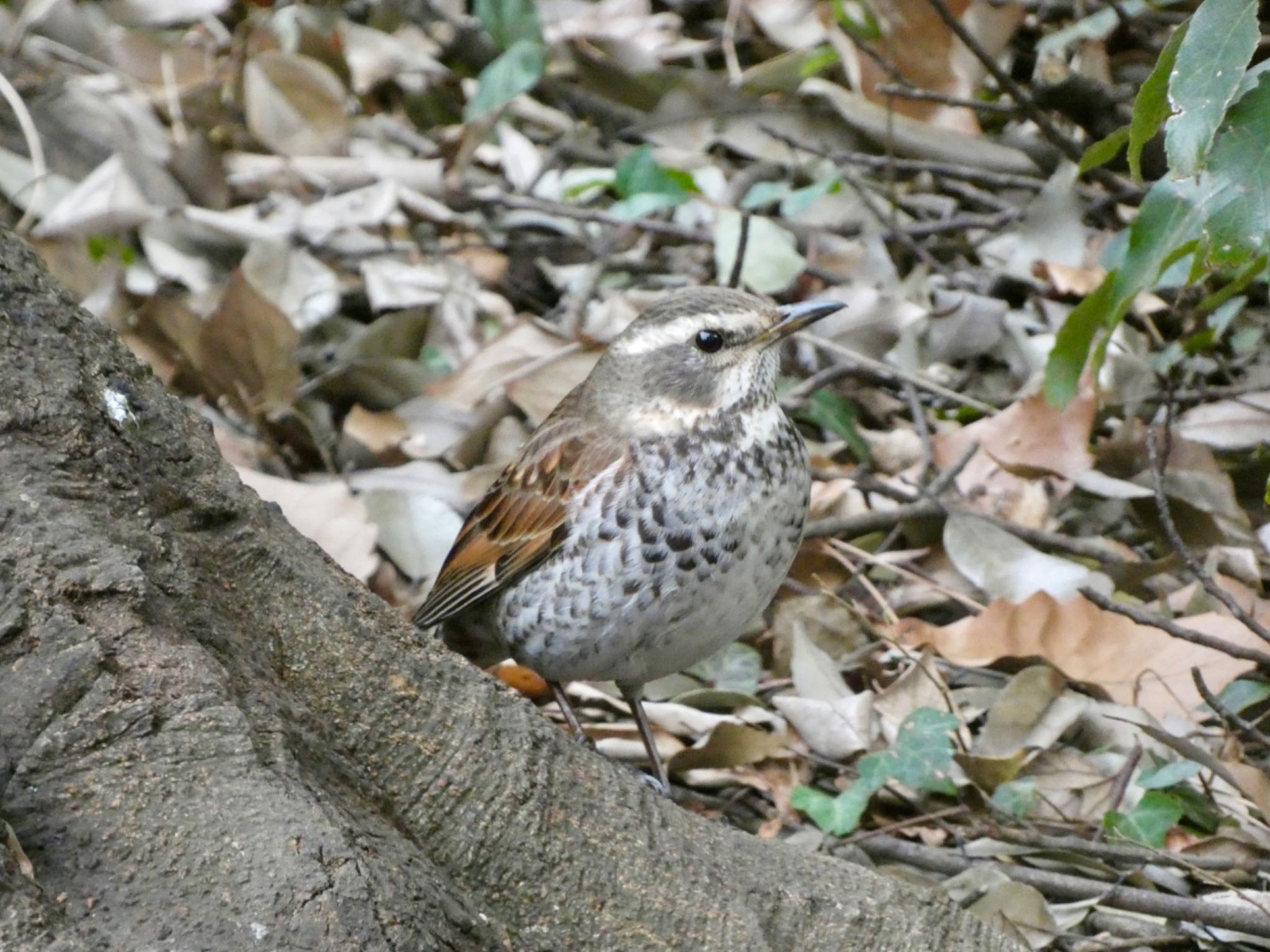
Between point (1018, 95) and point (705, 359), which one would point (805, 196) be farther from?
point (705, 359)

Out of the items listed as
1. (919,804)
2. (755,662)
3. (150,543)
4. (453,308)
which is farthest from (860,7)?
(150,543)

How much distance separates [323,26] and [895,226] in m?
3.23

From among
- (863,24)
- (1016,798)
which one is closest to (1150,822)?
(1016,798)

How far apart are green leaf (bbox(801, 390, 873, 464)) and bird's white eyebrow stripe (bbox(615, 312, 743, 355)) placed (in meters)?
1.47

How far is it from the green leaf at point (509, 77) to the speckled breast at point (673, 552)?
3.17m

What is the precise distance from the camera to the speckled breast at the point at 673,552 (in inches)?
154

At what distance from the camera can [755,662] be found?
192 inches

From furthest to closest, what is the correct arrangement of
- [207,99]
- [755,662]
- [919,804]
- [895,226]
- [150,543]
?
[207,99], [895,226], [755,662], [919,804], [150,543]

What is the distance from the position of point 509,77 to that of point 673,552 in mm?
3601

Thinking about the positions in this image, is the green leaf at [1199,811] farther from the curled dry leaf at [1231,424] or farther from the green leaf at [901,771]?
the curled dry leaf at [1231,424]

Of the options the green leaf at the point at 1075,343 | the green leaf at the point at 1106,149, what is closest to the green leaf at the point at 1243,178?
the green leaf at the point at 1106,149

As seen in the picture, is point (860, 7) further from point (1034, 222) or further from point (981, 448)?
point (981, 448)

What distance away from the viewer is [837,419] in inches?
225

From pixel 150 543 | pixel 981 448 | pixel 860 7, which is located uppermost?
pixel 150 543
